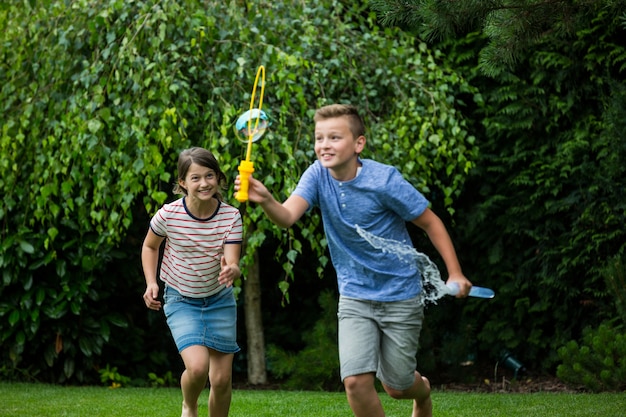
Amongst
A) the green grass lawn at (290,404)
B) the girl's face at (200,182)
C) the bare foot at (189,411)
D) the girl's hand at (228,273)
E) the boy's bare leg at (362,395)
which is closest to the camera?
the boy's bare leg at (362,395)

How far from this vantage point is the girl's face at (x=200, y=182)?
3535 millimetres

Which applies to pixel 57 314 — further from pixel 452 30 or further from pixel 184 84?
pixel 452 30

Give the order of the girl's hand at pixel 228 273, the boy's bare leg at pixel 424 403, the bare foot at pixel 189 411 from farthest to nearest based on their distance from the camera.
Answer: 1. the bare foot at pixel 189 411
2. the boy's bare leg at pixel 424 403
3. the girl's hand at pixel 228 273

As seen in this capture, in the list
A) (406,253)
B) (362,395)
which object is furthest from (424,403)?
(406,253)

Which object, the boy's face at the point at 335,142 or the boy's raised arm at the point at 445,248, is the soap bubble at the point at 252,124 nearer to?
the boy's face at the point at 335,142

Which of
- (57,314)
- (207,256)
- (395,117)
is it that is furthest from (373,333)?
(57,314)

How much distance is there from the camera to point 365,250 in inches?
125

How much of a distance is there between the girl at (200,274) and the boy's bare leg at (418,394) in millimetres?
692

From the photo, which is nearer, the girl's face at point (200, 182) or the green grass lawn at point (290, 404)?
the girl's face at point (200, 182)

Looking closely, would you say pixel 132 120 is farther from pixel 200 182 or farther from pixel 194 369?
pixel 194 369

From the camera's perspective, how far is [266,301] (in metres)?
7.34

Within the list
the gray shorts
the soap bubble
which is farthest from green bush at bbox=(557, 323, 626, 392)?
the soap bubble

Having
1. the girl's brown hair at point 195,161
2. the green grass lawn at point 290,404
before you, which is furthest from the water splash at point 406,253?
the green grass lawn at point 290,404

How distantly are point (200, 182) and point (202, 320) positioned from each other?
560mm
